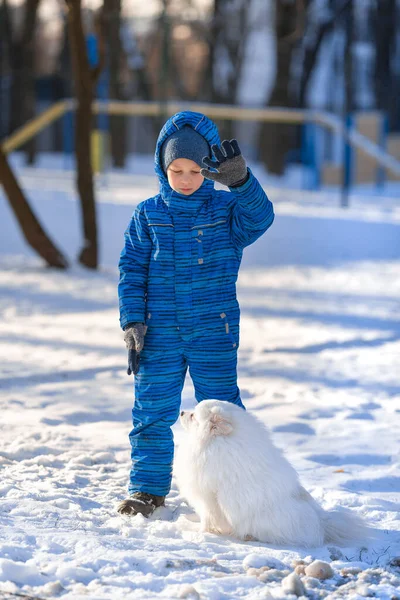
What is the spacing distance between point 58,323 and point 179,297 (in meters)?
4.12

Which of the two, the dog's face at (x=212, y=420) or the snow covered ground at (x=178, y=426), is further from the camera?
the dog's face at (x=212, y=420)

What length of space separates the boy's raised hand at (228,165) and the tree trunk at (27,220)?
624cm

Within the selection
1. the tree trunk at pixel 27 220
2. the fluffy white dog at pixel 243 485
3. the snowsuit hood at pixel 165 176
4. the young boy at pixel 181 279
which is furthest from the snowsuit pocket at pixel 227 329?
the tree trunk at pixel 27 220

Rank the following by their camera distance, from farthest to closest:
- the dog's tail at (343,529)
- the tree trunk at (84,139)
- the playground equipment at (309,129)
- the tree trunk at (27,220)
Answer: the playground equipment at (309,129)
the tree trunk at (84,139)
the tree trunk at (27,220)
the dog's tail at (343,529)

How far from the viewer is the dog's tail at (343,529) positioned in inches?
133

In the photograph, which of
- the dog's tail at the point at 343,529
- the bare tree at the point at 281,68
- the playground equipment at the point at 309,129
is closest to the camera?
the dog's tail at the point at 343,529

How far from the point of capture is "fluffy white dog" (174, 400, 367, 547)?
325 centimetres

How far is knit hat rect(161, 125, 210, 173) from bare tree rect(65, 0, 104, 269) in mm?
6183

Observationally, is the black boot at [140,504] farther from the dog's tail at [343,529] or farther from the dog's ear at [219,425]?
the dog's tail at [343,529]

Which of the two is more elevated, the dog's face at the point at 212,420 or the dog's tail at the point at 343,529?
the dog's face at the point at 212,420

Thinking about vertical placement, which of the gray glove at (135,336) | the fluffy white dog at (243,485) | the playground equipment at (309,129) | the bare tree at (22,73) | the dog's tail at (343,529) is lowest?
the dog's tail at (343,529)

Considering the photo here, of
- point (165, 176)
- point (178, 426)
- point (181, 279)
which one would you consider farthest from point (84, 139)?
point (181, 279)

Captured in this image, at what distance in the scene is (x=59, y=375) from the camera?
594 centimetres

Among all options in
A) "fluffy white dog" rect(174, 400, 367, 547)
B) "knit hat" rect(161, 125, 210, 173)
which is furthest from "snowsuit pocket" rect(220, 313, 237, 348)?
"knit hat" rect(161, 125, 210, 173)
